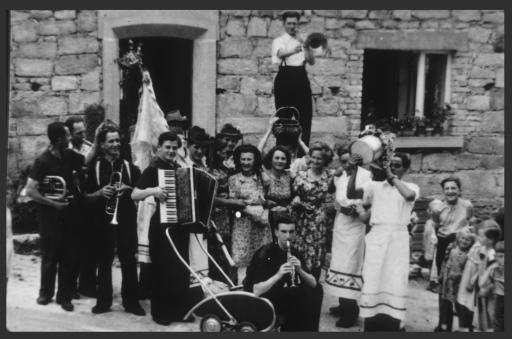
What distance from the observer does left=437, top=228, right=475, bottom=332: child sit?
649 cm

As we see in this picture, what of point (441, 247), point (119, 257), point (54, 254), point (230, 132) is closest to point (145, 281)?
point (119, 257)

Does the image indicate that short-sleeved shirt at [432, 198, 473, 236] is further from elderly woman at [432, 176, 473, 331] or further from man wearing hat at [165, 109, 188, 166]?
man wearing hat at [165, 109, 188, 166]

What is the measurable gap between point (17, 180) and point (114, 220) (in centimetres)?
140

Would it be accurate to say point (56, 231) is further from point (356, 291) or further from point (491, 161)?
point (491, 161)

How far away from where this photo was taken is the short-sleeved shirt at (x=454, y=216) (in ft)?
22.0

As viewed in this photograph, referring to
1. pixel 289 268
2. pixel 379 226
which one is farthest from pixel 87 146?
pixel 379 226

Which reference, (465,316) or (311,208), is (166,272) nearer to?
(311,208)

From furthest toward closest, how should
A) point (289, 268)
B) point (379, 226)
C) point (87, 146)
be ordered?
1. point (87, 146)
2. point (379, 226)
3. point (289, 268)

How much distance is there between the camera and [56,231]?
660 centimetres

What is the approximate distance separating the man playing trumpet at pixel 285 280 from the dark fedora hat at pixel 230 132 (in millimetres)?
1090

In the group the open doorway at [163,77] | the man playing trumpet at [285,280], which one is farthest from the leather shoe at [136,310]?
the open doorway at [163,77]

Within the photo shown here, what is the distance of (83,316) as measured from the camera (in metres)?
6.61

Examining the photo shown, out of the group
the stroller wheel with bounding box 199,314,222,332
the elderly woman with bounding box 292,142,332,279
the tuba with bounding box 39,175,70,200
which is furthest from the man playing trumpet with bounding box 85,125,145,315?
the elderly woman with bounding box 292,142,332,279

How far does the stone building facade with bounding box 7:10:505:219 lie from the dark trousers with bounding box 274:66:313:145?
15cm
